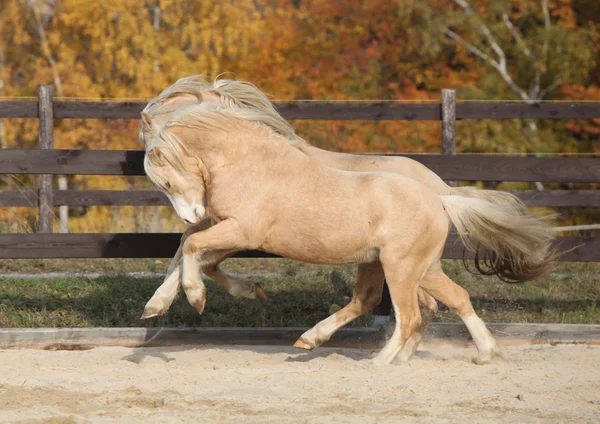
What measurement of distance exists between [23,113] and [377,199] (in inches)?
241

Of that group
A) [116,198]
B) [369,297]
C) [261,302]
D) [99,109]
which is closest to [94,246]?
[261,302]

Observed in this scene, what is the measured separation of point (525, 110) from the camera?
1055 cm

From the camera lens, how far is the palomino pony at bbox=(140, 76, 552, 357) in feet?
19.2

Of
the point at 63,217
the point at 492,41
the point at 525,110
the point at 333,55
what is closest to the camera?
the point at 525,110

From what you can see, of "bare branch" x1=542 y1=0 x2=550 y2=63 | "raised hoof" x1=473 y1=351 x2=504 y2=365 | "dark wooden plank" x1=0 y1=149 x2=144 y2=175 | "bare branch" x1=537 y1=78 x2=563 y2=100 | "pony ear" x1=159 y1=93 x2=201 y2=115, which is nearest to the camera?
"raised hoof" x1=473 y1=351 x2=504 y2=365

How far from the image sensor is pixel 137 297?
7.50 metres

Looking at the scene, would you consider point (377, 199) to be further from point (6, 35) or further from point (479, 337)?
point (6, 35)

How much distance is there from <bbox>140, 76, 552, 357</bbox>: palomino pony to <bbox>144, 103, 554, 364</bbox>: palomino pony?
0.58 feet

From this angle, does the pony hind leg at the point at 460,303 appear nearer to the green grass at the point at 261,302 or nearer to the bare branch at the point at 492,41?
the green grass at the point at 261,302

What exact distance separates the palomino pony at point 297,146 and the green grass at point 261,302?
985 millimetres


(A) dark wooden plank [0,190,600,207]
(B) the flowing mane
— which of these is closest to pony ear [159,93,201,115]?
(B) the flowing mane

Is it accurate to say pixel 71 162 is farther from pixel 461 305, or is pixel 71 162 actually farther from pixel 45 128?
pixel 45 128

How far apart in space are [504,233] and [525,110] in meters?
4.92

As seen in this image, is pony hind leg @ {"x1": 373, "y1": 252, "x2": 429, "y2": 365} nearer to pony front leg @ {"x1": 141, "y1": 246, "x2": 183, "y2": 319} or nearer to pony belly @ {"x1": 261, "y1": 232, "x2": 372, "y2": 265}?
pony belly @ {"x1": 261, "y1": 232, "x2": 372, "y2": 265}
